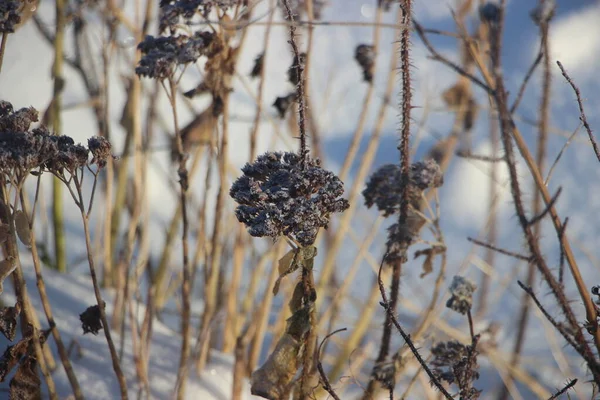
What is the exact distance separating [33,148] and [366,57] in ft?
1.55

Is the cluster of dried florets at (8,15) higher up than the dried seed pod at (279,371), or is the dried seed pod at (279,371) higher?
the cluster of dried florets at (8,15)

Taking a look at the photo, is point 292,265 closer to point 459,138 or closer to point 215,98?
point 215,98

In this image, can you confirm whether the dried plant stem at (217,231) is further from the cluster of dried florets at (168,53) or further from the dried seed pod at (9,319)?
the dried seed pod at (9,319)

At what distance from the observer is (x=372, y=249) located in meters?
1.38

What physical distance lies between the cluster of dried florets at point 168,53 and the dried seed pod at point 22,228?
0.56 ft

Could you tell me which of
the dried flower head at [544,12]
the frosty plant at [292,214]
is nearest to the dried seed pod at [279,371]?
the frosty plant at [292,214]

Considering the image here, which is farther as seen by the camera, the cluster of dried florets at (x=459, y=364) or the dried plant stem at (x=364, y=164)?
the dried plant stem at (x=364, y=164)

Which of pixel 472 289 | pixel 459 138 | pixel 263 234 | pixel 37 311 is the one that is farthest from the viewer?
pixel 459 138

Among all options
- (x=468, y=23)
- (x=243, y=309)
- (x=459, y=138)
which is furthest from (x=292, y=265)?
(x=468, y=23)

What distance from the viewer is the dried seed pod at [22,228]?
46cm

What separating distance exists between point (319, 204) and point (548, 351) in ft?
4.85

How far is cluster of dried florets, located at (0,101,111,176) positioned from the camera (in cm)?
41

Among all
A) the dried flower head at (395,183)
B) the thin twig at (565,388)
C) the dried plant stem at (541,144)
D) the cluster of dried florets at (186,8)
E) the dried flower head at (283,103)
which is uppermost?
the dried plant stem at (541,144)

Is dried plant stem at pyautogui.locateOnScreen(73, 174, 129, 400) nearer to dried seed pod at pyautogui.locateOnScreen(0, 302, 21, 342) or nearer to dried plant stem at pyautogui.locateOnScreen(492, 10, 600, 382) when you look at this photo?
dried seed pod at pyautogui.locateOnScreen(0, 302, 21, 342)
